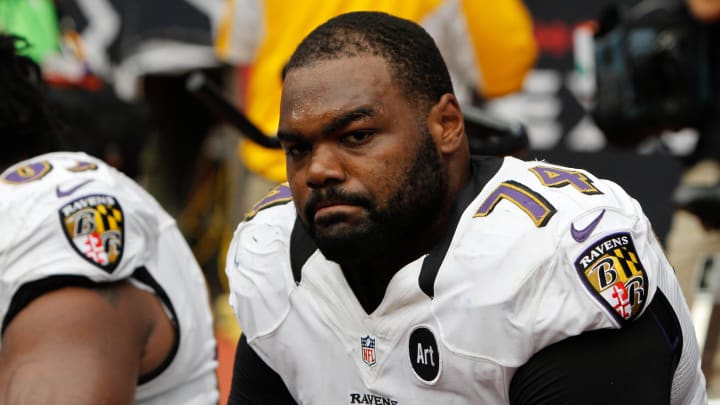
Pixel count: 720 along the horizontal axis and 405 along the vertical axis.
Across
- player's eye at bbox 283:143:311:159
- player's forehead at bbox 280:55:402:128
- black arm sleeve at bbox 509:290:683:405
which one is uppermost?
player's forehead at bbox 280:55:402:128

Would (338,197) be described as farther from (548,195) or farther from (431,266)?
(548,195)

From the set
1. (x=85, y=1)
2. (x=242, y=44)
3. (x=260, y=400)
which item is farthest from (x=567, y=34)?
(x=260, y=400)

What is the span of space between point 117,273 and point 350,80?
1.93 ft

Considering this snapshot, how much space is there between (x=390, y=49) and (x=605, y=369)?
57cm

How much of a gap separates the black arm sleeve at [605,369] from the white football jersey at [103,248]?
0.80 meters

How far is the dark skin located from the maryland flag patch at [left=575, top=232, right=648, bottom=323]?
0.90ft

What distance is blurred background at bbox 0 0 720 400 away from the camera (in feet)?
10.5

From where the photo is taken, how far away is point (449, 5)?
3371 mm

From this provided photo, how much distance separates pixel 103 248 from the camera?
1989 millimetres

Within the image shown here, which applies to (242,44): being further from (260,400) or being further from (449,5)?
(260,400)

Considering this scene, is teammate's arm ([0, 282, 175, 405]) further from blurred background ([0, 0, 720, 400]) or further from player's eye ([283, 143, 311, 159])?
blurred background ([0, 0, 720, 400])

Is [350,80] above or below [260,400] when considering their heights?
above

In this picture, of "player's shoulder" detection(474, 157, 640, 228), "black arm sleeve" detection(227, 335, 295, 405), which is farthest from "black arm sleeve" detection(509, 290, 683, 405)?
"black arm sleeve" detection(227, 335, 295, 405)

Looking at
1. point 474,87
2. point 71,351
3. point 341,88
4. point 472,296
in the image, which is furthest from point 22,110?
point 474,87
